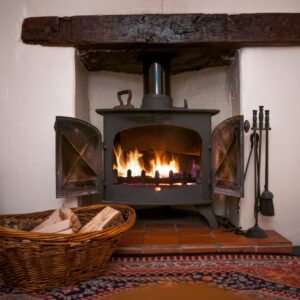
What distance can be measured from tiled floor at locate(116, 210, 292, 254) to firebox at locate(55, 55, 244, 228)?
162mm

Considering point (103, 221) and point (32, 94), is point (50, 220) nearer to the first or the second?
point (103, 221)

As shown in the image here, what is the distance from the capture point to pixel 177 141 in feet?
7.18

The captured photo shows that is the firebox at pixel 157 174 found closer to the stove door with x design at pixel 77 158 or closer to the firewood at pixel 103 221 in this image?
the stove door with x design at pixel 77 158

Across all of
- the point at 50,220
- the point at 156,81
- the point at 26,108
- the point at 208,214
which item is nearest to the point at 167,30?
the point at 156,81

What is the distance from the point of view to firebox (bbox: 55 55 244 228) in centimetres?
179

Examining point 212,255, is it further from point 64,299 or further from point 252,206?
point 64,299

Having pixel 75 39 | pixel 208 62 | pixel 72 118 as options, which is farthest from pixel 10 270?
pixel 208 62

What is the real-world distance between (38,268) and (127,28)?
1.37 metres

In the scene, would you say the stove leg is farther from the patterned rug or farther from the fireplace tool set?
the patterned rug

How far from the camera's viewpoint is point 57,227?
1341 mm

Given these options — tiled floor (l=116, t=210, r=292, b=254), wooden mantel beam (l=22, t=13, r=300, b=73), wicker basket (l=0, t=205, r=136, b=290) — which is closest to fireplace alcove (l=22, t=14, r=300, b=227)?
wooden mantel beam (l=22, t=13, r=300, b=73)

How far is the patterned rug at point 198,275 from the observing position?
118 centimetres

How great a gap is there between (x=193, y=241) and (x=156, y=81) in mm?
999

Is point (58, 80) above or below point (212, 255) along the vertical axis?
above
